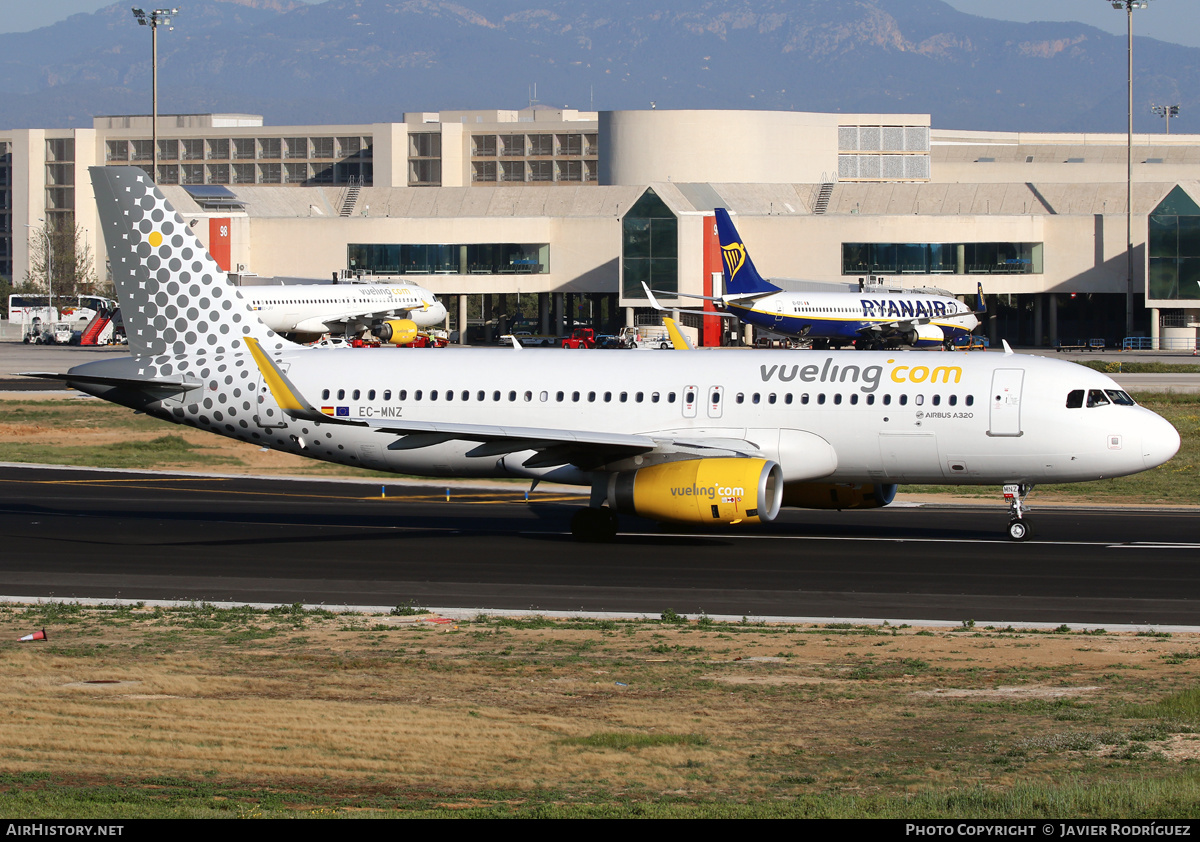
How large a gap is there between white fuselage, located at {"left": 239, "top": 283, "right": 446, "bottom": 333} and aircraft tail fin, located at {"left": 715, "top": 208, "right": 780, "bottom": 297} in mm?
23157

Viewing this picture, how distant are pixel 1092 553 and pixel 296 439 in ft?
56.4

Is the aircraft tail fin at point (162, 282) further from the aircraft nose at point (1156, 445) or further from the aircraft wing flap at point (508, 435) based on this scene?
the aircraft nose at point (1156, 445)

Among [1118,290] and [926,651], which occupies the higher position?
[1118,290]

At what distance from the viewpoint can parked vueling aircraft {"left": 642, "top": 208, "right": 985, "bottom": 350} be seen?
3903 inches

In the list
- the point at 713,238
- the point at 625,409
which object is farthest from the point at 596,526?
the point at 713,238

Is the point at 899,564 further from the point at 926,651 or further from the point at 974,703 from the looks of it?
the point at 974,703

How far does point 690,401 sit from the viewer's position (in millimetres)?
31375

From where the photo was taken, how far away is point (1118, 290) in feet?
394

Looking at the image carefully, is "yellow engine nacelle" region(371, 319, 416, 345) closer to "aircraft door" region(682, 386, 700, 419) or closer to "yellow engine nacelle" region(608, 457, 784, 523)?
"aircraft door" region(682, 386, 700, 419)

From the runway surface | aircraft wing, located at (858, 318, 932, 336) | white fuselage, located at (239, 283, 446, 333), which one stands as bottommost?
the runway surface

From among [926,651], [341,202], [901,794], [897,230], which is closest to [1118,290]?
[897,230]

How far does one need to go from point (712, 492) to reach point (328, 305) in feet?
259

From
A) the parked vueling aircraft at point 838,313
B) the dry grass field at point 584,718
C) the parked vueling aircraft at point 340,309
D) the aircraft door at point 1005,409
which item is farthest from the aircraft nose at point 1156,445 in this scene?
the parked vueling aircraft at point 340,309

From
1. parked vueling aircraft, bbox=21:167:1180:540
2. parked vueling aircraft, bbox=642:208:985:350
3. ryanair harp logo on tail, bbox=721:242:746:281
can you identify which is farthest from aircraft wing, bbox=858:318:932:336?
parked vueling aircraft, bbox=21:167:1180:540
